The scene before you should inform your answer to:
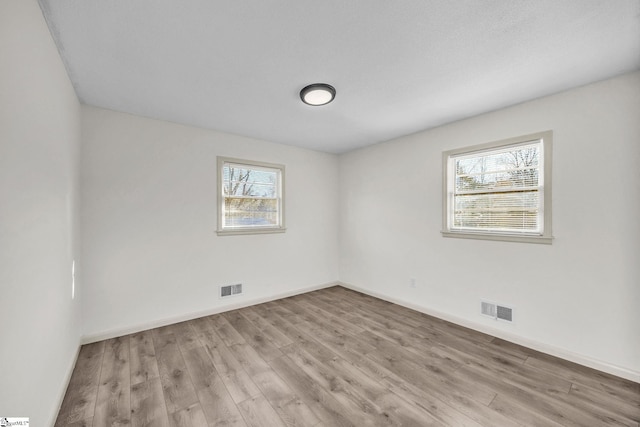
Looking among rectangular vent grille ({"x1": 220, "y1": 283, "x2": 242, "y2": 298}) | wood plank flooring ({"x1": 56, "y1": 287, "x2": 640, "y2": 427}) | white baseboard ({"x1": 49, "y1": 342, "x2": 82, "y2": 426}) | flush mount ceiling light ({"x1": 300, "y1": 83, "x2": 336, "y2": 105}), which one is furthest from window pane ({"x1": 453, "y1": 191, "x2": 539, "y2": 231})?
white baseboard ({"x1": 49, "y1": 342, "x2": 82, "y2": 426})

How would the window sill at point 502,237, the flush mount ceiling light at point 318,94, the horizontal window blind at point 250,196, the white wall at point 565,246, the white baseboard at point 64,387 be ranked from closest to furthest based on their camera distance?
1. the white baseboard at point 64,387
2. the white wall at point 565,246
3. the flush mount ceiling light at point 318,94
4. the window sill at point 502,237
5. the horizontal window blind at point 250,196

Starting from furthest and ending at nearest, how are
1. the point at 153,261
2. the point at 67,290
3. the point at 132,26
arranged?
1. the point at 153,261
2. the point at 67,290
3. the point at 132,26

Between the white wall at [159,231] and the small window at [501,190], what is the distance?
2.49 m

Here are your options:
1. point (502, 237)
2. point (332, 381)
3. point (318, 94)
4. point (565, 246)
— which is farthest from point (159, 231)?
point (565, 246)

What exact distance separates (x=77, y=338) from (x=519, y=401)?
12.8 feet

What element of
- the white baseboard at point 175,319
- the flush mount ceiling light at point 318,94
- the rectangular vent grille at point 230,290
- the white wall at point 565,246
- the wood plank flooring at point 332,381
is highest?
the flush mount ceiling light at point 318,94

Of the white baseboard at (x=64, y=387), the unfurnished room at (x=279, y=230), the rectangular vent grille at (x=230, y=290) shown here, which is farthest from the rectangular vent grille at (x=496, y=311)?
the white baseboard at (x=64, y=387)

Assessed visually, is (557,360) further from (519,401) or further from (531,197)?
(531,197)

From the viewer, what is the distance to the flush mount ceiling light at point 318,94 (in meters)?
2.31

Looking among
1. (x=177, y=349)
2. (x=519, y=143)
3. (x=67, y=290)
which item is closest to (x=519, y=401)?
(x=519, y=143)

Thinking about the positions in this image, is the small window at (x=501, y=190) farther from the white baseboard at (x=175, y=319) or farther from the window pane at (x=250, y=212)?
the white baseboard at (x=175, y=319)

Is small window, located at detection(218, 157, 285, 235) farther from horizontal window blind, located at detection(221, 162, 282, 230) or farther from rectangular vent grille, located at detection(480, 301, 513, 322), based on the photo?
rectangular vent grille, located at detection(480, 301, 513, 322)

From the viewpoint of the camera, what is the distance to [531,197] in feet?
8.84

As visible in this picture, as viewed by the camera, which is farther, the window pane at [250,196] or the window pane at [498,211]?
the window pane at [250,196]
